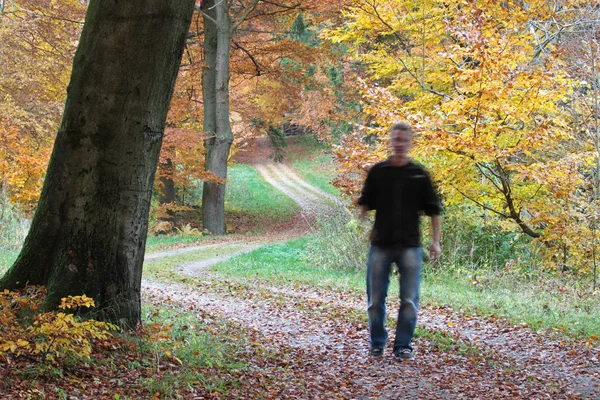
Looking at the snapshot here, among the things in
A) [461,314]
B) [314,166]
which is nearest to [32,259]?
[461,314]

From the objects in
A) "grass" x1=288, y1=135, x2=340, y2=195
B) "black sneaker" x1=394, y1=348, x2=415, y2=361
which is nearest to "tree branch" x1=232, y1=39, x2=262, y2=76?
"grass" x1=288, y1=135, x2=340, y2=195

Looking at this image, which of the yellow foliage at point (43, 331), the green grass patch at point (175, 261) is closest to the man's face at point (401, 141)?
the yellow foliage at point (43, 331)

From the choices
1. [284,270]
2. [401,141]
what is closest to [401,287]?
[401,141]

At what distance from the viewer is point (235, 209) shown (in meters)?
32.1

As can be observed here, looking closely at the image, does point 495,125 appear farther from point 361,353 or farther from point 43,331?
point 43,331

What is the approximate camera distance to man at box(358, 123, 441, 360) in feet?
18.0

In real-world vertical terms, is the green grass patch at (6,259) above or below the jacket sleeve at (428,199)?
below

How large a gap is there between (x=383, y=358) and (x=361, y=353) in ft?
1.11

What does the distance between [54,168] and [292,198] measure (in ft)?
102

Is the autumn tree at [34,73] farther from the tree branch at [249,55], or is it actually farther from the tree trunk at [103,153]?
the tree trunk at [103,153]

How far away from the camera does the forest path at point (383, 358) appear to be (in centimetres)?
483

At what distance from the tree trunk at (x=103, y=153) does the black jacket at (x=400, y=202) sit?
6.58ft

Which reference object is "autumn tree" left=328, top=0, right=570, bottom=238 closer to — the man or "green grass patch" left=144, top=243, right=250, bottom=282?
"green grass patch" left=144, top=243, right=250, bottom=282

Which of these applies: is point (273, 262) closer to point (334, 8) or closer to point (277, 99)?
point (334, 8)
